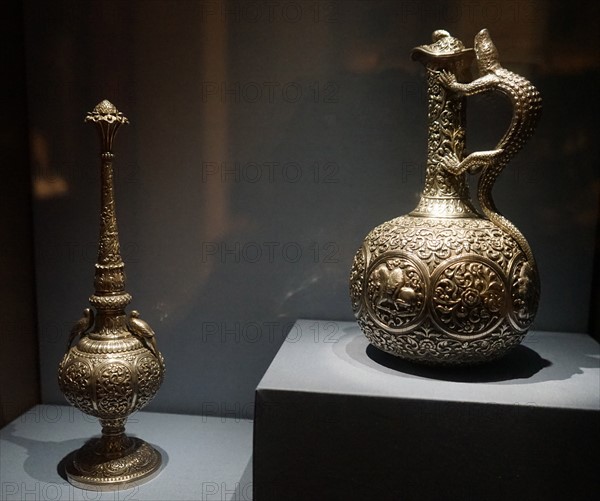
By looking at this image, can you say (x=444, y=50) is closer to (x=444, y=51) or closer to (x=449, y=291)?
(x=444, y=51)

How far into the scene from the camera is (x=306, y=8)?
1411mm

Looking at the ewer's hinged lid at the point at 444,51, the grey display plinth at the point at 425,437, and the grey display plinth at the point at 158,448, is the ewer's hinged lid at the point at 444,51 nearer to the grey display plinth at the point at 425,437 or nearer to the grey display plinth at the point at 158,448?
the grey display plinth at the point at 425,437

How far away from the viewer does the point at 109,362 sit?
3.85ft

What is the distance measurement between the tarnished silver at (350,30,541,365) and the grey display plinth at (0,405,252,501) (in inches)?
18.1

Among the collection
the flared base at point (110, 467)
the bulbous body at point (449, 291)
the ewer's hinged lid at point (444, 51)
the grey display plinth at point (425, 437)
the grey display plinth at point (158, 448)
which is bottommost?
the grey display plinth at point (158, 448)

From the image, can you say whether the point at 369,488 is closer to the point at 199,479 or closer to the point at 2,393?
the point at 199,479

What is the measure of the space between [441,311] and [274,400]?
0.31m

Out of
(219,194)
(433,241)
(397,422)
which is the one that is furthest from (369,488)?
(219,194)

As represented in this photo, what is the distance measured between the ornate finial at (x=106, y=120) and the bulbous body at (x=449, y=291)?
22.1 inches

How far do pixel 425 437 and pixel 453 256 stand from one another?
30cm

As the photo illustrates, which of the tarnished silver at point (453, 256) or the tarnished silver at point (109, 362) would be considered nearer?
the tarnished silver at point (453, 256)

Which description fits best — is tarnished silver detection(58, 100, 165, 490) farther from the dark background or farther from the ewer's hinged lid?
the ewer's hinged lid

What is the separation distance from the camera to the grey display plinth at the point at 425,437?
940 mm

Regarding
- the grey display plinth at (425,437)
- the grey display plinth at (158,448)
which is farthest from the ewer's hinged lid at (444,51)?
the grey display plinth at (158,448)
